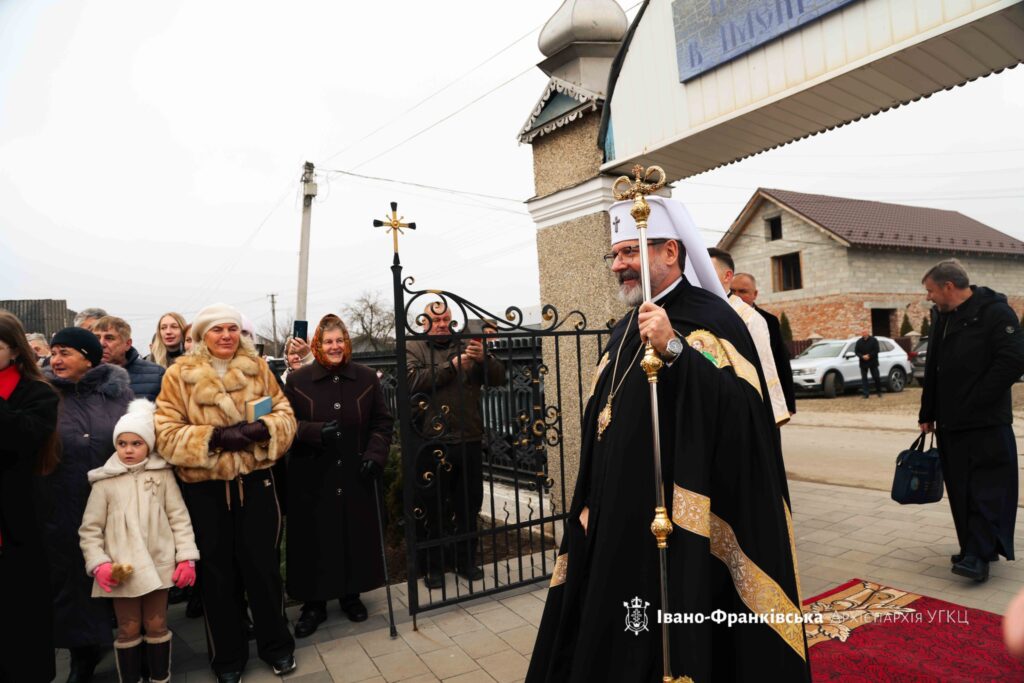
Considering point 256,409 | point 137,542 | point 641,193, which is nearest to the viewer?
point 641,193

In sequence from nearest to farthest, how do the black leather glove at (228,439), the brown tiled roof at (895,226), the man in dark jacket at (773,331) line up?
the black leather glove at (228,439) < the man in dark jacket at (773,331) < the brown tiled roof at (895,226)

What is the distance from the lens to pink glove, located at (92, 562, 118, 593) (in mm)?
2990

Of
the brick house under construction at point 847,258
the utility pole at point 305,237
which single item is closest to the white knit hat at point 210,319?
the utility pole at point 305,237

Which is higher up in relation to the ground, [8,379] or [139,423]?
[8,379]

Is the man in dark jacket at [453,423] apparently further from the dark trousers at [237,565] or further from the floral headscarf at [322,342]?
the dark trousers at [237,565]

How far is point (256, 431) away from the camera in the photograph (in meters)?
3.42

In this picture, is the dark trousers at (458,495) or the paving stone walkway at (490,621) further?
the dark trousers at (458,495)

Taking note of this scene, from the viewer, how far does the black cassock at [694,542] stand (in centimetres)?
213

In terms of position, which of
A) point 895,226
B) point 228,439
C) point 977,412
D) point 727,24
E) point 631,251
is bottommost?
point 977,412

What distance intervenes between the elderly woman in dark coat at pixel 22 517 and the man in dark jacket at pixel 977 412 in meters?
5.20

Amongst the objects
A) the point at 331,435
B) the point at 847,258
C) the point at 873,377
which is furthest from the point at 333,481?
the point at 847,258

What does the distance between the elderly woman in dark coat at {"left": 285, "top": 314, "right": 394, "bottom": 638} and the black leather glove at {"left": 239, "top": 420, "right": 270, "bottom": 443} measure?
41cm

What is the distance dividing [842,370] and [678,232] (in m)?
17.5

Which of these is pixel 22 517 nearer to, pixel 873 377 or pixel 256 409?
pixel 256 409
